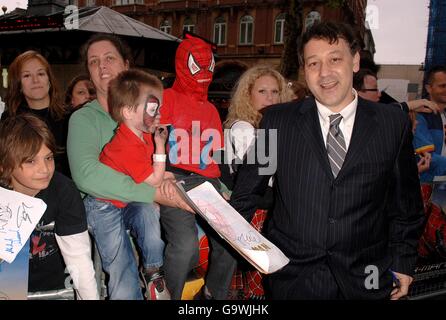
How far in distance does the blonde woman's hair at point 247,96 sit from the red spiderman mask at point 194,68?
765 millimetres

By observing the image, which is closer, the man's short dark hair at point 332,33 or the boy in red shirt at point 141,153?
the man's short dark hair at point 332,33

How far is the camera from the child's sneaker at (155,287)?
84.4 inches

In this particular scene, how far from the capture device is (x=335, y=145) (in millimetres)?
1800

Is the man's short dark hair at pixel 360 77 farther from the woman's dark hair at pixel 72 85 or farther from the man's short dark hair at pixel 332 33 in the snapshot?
the woman's dark hair at pixel 72 85

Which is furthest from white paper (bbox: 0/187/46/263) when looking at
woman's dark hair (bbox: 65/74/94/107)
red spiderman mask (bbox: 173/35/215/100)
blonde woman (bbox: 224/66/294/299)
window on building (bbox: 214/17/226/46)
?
window on building (bbox: 214/17/226/46)

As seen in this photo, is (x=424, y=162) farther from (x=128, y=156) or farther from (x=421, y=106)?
(x=128, y=156)

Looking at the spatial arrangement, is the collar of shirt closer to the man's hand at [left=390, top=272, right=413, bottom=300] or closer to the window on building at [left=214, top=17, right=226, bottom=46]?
the man's hand at [left=390, top=272, right=413, bottom=300]

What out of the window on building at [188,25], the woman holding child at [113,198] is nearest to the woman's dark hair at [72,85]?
the woman holding child at [113,198]

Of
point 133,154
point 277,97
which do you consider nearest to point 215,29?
point 277,97

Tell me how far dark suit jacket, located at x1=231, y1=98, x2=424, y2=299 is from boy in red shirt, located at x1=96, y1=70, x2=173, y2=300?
517 millimetres

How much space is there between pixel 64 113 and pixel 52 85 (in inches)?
10.4

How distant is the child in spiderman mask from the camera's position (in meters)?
2.28

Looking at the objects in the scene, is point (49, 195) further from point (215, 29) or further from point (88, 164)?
point (215, 29)
